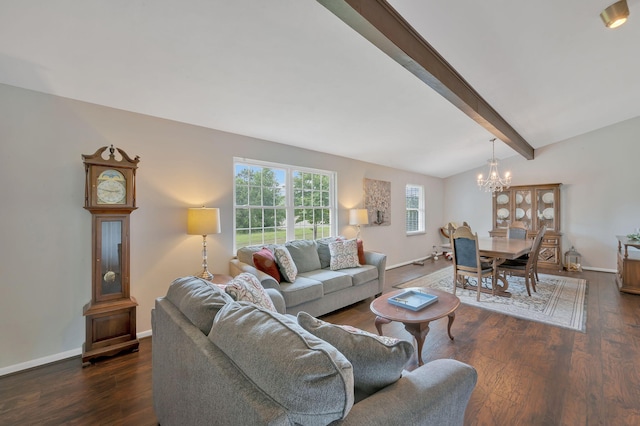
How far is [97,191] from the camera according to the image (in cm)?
242

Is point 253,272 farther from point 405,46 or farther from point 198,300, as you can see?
point 405,46

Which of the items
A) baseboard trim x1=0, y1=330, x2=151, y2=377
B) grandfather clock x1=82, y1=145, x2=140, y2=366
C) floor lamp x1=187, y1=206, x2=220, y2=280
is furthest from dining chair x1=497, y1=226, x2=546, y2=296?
baseboard trim x1=0, y1=330, x2=151, y2=377

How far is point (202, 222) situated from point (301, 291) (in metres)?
1.28

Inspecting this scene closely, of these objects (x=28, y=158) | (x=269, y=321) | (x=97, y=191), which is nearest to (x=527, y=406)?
(x=269, y=321)

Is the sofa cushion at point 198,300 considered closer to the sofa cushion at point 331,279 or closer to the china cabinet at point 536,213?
the sofa cushion at point 331,279

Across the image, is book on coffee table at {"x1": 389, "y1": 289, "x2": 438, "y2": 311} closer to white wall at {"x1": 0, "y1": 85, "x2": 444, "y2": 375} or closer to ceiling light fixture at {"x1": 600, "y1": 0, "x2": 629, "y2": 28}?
white wall at {"x1": 0, "y1": 85, "x2": 444, "y2": 375}

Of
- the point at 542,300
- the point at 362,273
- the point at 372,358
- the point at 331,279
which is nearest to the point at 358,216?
the point at 362,273

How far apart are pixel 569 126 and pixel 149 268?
7.17m

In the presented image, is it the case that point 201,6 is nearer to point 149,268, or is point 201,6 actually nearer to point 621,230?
point 149,268

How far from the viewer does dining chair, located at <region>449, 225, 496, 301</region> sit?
3.78 metres

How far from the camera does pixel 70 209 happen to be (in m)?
2.49

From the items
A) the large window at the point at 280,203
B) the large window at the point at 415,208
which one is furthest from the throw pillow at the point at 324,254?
the large window at the point at 415,208

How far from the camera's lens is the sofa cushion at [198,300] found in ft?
4.29

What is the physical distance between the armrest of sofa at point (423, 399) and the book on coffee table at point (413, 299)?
1.11 metres
